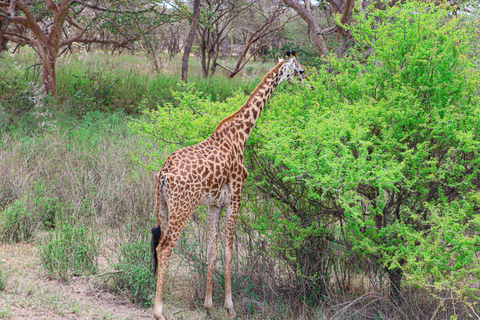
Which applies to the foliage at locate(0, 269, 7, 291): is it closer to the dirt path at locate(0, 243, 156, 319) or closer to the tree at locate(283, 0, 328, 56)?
the dirt path at locate(0, 243, 156, 319)

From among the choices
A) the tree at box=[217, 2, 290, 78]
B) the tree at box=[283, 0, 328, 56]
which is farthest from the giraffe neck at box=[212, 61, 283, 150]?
the tree at box=[217, 2, 290, 78]

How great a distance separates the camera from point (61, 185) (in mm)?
6367

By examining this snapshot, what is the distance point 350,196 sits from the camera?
3.44m

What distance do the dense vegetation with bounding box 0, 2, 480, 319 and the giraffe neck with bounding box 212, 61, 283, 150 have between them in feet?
0.75

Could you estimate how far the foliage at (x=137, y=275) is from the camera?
4289mm

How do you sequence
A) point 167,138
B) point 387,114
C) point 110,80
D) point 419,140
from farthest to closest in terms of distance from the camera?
point 110,80 < point 167,138 < point 419,140 < point 387,114

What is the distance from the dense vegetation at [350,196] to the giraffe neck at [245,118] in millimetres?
227

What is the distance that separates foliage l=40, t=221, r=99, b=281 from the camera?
4.45m

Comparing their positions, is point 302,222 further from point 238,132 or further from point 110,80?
point 110,80

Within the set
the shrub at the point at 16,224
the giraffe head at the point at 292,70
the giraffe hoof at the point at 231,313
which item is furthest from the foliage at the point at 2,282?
the giraffe head at the point at 292,70

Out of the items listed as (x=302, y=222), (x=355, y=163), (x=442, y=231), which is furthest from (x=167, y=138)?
(x=442, y=231)

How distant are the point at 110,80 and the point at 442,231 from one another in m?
9.83

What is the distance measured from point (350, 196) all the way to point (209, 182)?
1172 millimetres

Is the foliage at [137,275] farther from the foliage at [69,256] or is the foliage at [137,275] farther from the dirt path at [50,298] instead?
the foliage at [69,256]
